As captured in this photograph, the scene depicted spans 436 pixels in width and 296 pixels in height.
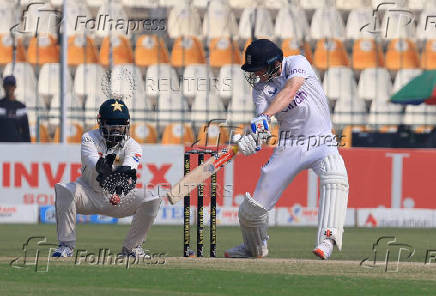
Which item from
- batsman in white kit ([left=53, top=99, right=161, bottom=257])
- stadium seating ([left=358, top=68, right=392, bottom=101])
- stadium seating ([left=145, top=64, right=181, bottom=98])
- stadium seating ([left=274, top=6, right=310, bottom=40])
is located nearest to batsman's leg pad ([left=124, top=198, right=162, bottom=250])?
batsman in white kit ([left=53, top=99, right=161, bottom=257])

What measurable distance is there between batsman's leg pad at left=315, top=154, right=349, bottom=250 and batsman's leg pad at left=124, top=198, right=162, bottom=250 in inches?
54.4

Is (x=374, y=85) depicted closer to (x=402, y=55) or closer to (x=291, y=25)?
(x=402, y=55)

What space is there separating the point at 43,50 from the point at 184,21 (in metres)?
2.59

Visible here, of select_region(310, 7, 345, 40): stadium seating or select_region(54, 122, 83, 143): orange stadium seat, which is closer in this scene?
select_region(54, 122, 83, 143): orange stadium seat

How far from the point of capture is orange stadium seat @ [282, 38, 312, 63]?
18.5 meters

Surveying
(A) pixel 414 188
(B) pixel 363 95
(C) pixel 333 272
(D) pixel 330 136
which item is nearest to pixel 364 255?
(D) pixel 330 136

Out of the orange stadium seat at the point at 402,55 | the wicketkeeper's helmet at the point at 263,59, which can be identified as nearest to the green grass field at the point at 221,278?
the wicketkeeper's helmet at the point at 263,59

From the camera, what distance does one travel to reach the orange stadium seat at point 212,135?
16250 millimetres

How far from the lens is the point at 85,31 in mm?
18875

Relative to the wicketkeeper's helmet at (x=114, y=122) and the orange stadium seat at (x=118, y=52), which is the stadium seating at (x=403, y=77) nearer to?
the orange stadium seat at (x=118, y=52)

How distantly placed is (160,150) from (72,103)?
224 centimetres

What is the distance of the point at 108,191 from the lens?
870 cm

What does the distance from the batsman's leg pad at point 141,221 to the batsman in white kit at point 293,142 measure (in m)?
0.73

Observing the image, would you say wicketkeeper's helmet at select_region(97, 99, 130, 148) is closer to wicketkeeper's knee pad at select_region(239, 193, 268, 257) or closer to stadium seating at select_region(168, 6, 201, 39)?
wicketkeeper's knee pad at select_region(239, 193, 268, 257)
